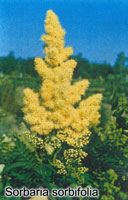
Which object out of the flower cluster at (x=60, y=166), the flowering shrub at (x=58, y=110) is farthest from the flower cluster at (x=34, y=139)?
the flower cluster at (x=60, y=166)

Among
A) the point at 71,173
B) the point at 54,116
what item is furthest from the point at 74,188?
the point at 54,116

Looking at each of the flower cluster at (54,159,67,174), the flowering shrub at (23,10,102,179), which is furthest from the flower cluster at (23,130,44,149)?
the flower cluster at (54,159,67,174)

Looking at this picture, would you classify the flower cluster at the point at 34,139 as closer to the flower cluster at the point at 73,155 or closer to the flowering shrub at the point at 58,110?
the flowering shrub at the point at 58,110

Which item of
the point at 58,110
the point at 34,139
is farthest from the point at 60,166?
the point at 58,110

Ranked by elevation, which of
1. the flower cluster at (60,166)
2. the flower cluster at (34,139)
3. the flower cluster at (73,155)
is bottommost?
the flower cluster at (60,166)

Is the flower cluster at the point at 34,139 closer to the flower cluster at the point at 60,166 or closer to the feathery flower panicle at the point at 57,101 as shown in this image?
the feathery flower panicle at the point at 57,101

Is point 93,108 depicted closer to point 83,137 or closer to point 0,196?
point 83,137

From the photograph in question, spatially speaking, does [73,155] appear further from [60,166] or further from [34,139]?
[34,139]

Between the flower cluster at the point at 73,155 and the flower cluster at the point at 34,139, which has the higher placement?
the flower cluster at the point at 34,139

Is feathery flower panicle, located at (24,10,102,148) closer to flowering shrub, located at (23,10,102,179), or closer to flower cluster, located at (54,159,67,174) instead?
flowering shrub, located at (23,10,102,179)
